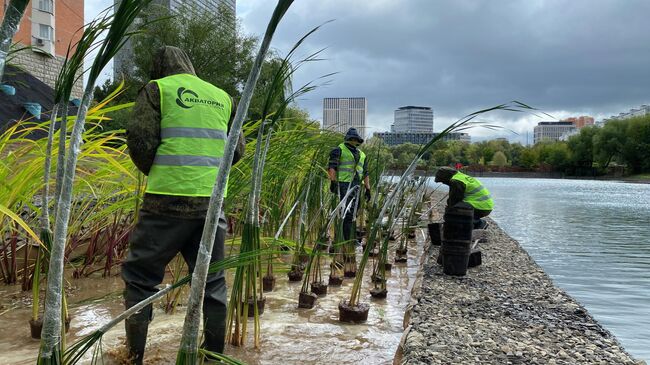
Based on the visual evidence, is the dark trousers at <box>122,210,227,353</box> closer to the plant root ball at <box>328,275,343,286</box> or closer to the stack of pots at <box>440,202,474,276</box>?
the plant root ball at <box>328,275,343,286</box>

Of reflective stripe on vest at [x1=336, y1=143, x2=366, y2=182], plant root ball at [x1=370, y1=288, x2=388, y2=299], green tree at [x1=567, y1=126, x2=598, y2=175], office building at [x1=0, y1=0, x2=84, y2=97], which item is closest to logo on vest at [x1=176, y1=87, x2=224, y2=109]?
plant root ball at [x1=370, y1=288, x2=388, y2=299]

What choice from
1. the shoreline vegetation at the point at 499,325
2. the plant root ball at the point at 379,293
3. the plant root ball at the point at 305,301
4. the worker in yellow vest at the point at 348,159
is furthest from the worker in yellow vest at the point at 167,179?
the worker in yellow vest at the point at 348,159

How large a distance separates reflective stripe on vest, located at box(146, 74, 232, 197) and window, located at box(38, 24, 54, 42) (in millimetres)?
26530

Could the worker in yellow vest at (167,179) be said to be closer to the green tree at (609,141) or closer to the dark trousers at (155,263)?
the dark trousers at (155,263)

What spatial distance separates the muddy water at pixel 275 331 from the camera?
97.4 inches

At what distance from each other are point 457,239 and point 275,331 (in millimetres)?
2033

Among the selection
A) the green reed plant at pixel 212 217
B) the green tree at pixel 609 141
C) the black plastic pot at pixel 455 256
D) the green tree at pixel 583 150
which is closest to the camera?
the green reed plant at pixel 212 217

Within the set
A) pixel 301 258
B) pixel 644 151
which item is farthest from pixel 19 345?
pixel 644 151

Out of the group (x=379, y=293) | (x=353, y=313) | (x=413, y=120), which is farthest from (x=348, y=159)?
(x=353, y=313)

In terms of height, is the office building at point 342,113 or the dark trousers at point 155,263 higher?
the office building at point 342,113

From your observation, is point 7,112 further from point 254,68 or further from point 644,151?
point 644,151

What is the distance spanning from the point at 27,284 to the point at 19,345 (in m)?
1.01

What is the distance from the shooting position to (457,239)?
14.3 feet

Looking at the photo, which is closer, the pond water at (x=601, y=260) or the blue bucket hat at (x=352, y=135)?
the pond water at (x=601, y=260)
